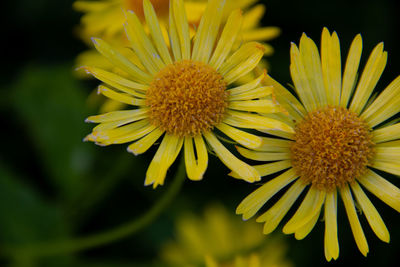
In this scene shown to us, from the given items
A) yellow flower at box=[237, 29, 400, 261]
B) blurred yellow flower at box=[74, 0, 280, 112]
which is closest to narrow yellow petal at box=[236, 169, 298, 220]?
yellow flower at box=[237, 29, 400, 261]

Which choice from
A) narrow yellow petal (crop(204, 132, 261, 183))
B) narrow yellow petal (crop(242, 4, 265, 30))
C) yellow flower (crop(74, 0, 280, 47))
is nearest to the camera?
narrow yellow petal (crop(204, 132, 261, 183))

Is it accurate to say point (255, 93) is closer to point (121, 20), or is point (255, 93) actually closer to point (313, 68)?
point (313, 68)

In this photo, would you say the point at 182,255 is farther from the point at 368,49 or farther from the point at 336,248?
the point at 368,49

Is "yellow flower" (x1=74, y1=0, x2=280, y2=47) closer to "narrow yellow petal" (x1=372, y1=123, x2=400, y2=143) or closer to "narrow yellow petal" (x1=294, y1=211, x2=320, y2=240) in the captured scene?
"narrow yellow petal" (x1=372, y1=123, x2=400, y2=143)

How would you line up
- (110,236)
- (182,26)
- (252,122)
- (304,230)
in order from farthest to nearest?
(110,236) → (182,26) → (252,122) → (304,230)

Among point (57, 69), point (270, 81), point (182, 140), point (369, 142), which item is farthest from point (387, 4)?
point (57, 69)

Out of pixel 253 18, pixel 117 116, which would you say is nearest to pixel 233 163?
pixel 117 116
